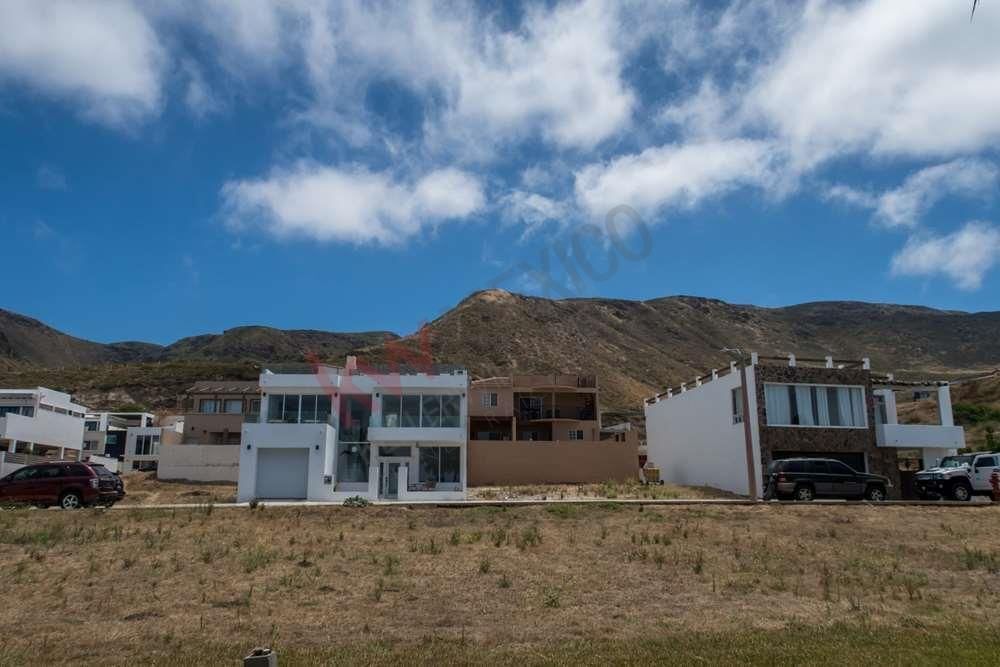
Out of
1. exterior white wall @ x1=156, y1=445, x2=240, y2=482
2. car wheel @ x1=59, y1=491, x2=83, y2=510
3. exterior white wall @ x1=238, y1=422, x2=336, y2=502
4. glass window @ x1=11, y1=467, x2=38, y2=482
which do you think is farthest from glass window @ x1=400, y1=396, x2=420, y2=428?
glass window @ x1=11, y1=467, x2=38, y2=482

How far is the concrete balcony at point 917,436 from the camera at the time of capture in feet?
127

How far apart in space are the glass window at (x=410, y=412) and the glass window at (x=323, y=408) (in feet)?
12.3

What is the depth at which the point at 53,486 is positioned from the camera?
1174 inches

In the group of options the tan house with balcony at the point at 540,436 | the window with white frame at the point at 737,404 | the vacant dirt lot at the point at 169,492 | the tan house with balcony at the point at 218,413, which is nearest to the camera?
the vacant dirt lot at the point at 169,492

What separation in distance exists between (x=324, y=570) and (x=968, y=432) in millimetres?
64468

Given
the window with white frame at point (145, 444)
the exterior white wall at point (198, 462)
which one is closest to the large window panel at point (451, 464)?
the exterior white wall at point (198, 462)

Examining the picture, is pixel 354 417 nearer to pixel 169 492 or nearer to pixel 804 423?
pixel 169 492

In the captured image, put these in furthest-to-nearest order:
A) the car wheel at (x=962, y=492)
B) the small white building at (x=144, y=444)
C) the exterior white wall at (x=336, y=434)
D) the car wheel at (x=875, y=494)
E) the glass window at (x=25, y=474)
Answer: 1. the small white building at (x=144, y=444)
2. the exterior white wall at (x=336, y=434)
3. the car wheel at (x=962, y=492)
4. the car wheel at (x=875, y=494)
5. the glass window at (x=25, y=474)

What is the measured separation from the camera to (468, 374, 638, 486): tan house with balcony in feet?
152

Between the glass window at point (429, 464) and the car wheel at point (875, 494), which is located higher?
the glass window at point (429, 464)

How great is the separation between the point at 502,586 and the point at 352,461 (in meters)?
26.1

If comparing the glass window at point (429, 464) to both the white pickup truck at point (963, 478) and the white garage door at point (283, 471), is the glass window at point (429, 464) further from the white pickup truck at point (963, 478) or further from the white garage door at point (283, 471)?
the white pickup truck at point (963, 478)

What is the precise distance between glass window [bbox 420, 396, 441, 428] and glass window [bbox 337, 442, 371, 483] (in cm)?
311

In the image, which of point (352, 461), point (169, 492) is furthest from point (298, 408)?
point (169, 492)
